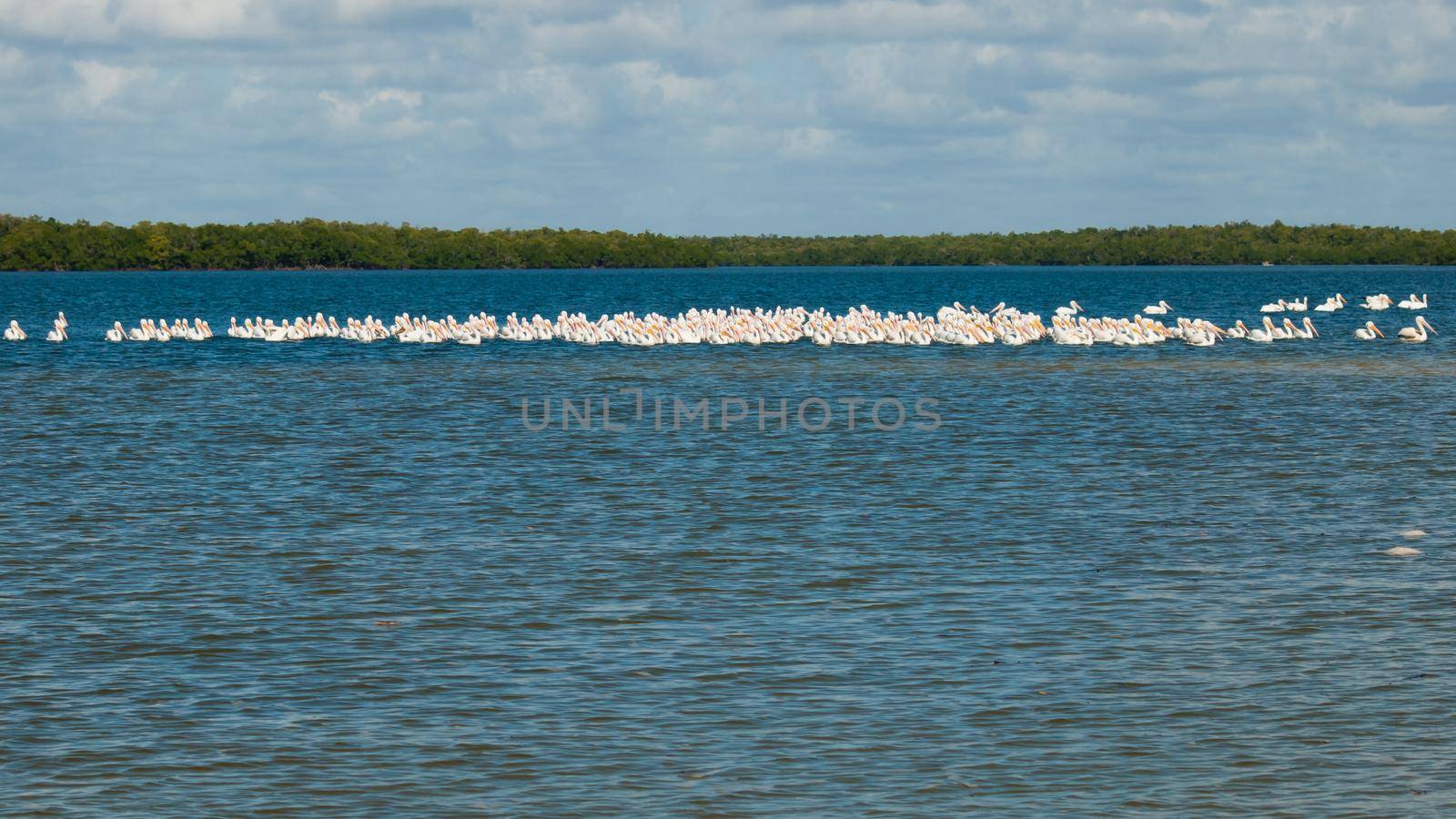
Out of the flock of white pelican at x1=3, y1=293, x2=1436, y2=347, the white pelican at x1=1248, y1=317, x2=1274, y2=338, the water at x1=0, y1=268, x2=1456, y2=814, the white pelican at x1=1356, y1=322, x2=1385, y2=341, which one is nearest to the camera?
the water at x1=0, y1=268, x2=1456, y2=814

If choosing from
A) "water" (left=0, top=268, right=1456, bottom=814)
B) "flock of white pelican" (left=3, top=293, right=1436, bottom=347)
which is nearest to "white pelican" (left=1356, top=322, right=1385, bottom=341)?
"flock of white pelican" (left=3, top=293, right=1436, bottom=347)

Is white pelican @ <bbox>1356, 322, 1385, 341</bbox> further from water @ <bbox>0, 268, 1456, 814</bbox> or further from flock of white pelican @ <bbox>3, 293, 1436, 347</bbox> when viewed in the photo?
water @ <bbox>0, 268, 1456, 814</bbox>

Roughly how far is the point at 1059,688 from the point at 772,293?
106396mm

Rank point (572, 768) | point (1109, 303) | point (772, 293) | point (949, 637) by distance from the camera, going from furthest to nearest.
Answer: point (772, 293)
point (1109, 303)
point (949, 637)
point (572, 768)

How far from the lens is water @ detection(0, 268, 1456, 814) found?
10227mm

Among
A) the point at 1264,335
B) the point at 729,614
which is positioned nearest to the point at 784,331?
the point at 1264,335

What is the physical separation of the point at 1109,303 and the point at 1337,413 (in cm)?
6820

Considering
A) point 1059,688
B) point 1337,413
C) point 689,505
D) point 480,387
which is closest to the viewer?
point 1059,688

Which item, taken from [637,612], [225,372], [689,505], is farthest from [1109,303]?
[637,612]

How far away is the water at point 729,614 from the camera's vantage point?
10.2 m

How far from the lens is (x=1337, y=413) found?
30.9 metres

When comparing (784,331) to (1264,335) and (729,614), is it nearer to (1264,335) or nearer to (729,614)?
(1264,335)

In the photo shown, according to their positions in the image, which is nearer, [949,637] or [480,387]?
[949,637]

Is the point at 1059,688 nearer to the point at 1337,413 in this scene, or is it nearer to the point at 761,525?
the point at 761,525
